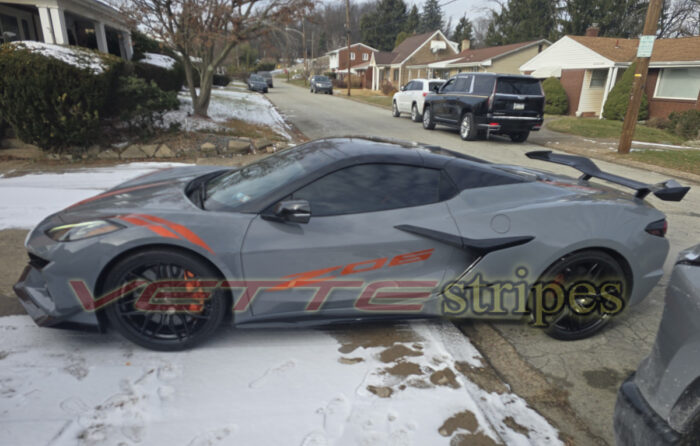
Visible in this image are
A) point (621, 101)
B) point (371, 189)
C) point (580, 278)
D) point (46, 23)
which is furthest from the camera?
point (621, 101)

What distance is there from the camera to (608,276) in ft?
10.1

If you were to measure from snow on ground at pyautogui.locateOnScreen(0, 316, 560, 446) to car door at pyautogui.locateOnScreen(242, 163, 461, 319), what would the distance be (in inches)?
13.5

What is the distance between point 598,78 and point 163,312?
24.8 metres

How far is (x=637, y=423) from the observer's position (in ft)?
5.70

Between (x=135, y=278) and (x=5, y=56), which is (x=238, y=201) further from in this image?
(x=5, y=56)

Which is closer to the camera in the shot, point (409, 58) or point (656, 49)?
point (656, 49)

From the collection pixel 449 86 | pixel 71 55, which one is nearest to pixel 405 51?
pixel 449 86

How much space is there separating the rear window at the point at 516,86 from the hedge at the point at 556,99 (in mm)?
12004

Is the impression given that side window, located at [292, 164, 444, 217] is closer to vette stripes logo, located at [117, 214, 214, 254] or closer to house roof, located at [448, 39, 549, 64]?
vette stripes logo, located at [117, 214, 214, 254]

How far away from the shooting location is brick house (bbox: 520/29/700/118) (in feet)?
60.5

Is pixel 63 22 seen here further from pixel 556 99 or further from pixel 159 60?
pixel 556 99

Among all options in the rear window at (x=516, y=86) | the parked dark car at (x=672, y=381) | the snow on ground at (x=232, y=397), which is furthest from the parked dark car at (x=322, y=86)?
the parked dark car at (x=672, y=381)

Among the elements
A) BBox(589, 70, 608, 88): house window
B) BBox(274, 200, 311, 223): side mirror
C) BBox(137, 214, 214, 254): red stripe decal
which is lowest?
BBox(137, 214, 214, 254): red stripe decal

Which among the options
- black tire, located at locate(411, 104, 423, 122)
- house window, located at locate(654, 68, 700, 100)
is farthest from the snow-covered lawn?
house window, located at locate(654, 68, 700, 100)
